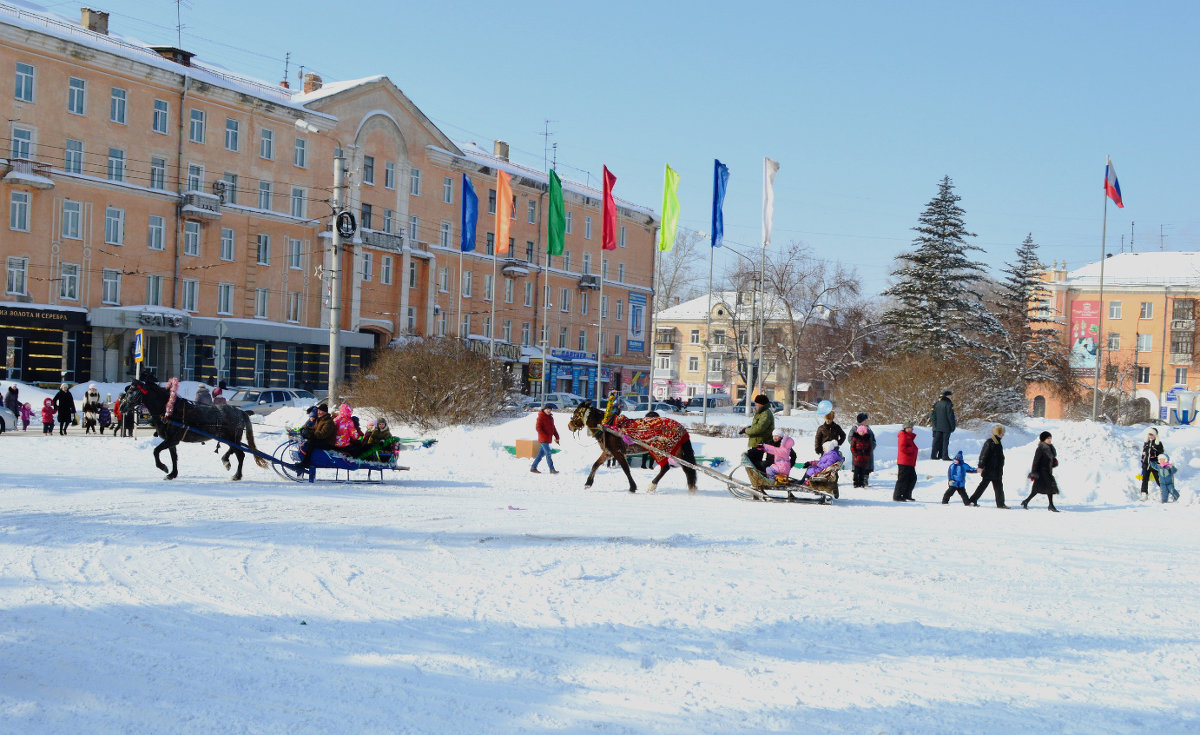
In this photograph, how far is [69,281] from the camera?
4538cm

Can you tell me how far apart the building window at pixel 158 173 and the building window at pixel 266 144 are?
516 centimetres

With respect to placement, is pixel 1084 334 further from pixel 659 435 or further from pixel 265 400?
pixel 659 435

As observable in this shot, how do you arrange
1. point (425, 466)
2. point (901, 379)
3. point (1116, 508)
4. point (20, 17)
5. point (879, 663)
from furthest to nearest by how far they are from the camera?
1. point (20, 17)
2. point (901, 379)
3. point (425, 466)
4. point (1116, 508)
5. point (879, 663)

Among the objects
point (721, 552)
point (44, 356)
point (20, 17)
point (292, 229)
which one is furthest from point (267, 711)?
point (292, 229)

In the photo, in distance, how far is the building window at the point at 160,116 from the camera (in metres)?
48.4

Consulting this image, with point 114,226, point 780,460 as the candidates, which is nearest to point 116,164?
point 114,226

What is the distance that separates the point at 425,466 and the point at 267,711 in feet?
56.8

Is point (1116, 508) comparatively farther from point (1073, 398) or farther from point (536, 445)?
point (1073, 398)

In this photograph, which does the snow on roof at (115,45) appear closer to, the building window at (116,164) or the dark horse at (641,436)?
the building window at (116,164)

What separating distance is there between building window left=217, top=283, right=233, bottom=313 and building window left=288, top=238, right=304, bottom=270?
12.5 feet

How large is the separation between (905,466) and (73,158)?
38676 millimetres

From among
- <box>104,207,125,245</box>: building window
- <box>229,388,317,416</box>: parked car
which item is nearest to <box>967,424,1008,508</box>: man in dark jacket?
<box>229,388,317,416</box>: parked car

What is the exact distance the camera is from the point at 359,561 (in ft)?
32.8

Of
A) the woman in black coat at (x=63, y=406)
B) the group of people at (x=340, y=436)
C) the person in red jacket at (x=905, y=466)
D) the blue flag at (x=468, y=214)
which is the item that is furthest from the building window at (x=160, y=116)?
the person in red jacket at (x=905, y=466)
